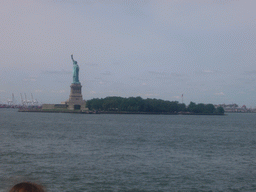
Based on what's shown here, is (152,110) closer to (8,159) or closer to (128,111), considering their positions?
(128,111)

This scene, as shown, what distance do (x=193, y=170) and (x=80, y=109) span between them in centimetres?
10410

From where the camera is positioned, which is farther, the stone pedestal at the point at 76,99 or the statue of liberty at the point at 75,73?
the statue of liberty at the point at 75,73

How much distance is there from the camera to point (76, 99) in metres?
117

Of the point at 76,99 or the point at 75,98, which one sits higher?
the point at 75,98

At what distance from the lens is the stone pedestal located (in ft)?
373

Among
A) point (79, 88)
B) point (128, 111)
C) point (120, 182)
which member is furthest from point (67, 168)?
point (128, 111)

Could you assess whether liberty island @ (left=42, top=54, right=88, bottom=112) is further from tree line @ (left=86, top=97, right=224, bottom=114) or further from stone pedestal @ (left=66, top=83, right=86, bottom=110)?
tree line @ (left=86, top=97, right=224, bottom=114)

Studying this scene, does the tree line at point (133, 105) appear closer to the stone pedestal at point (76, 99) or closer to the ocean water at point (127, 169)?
the stone pedestal at point (76, 99)

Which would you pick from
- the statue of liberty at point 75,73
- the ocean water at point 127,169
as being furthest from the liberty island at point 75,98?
the ocean water at point 127,169

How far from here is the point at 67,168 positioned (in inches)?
720

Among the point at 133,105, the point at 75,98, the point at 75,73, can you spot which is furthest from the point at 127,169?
the point at 133,105

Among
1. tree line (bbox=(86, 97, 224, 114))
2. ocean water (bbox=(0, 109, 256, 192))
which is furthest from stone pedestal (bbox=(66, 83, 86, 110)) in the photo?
ocean water (bbox=(0, 109, 256, 192))

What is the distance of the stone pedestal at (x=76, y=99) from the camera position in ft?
373

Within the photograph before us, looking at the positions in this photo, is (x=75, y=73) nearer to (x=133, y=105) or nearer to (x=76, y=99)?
(x=76, y=99)
